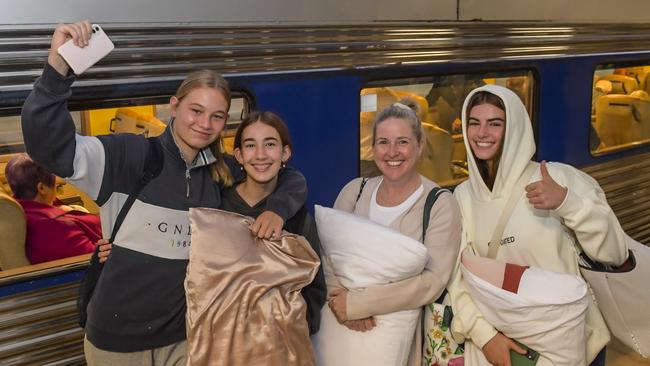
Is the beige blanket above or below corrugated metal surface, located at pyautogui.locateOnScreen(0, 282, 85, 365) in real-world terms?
above

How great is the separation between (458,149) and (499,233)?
206 cm

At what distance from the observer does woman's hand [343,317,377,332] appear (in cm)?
225

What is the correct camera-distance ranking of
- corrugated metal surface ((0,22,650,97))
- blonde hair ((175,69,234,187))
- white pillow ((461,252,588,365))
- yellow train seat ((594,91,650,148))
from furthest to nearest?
1. yellow train seat ((594,91,650,148))
2. corrugated metal surface ((0,22,650,97))
3. white pillow ((461,252,588,365))
4. blonde hair ((175,69,234,187))

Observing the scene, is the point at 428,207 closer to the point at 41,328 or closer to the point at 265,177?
the point at 265,177

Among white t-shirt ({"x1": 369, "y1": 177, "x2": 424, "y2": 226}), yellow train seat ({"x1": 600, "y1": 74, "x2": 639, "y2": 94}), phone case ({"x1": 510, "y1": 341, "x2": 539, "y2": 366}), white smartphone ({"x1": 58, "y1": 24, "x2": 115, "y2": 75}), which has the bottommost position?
phone case ({"x1": 510, "y1": 341, "x2": 539, "y2": 366})

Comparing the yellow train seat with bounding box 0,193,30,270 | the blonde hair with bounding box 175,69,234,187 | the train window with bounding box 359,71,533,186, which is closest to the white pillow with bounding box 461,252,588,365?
the blonde hair with bounding box 175,69,234,187

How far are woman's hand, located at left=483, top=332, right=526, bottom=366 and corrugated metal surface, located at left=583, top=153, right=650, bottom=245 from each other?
273 cm

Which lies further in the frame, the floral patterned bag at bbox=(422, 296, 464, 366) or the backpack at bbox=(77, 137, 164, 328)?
the floral patterned bag at bbox=(422, 296, 464, 366)

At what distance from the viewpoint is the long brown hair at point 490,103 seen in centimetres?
242

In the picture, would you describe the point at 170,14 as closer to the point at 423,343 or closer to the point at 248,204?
the point at 248,204

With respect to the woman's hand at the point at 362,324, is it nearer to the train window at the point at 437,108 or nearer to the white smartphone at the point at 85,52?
the white smartphone at the point at 85,52

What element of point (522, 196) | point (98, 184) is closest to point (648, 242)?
point (522, 196)

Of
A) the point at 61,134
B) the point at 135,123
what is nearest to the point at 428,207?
the point at 61,134

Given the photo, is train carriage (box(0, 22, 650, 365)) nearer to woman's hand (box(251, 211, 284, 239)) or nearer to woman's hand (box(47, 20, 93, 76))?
woman's hand (box(47, 20, 93, 76))
